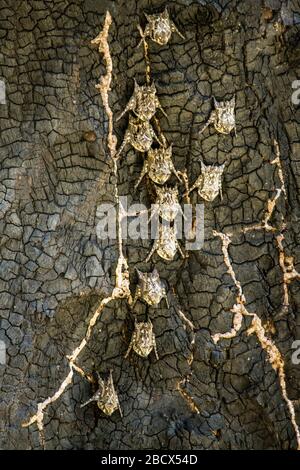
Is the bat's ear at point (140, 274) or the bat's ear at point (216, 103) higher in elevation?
the bat's ear at point (216, 103)

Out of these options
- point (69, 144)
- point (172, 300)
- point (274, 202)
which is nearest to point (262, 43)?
point (274, 202)

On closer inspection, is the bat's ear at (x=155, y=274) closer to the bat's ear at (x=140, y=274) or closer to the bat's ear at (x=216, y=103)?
the bat's ear at (x=140, y=274)

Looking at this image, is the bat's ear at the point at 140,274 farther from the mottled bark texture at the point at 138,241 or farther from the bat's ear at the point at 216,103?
the bat's ear at the point at 216,103

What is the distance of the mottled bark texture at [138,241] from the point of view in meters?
3.27

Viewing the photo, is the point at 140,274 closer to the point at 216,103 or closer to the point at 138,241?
the point at 138,241

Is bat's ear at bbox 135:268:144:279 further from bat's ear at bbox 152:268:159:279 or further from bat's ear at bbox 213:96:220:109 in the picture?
bat's ear at bbox 213:96:220:109

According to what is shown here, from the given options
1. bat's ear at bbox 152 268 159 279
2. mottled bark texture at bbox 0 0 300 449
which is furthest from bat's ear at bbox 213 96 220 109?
bat's ear at bbox 152 268 159 279

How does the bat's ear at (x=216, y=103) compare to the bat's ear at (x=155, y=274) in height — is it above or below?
above

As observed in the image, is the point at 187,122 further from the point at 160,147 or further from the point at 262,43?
the point at 262,43

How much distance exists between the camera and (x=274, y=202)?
3.42 metres

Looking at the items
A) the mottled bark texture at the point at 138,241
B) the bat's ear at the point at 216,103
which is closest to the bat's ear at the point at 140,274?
the mottled bark texture at the point at 138,241

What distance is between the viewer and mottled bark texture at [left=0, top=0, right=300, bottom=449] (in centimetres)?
327
